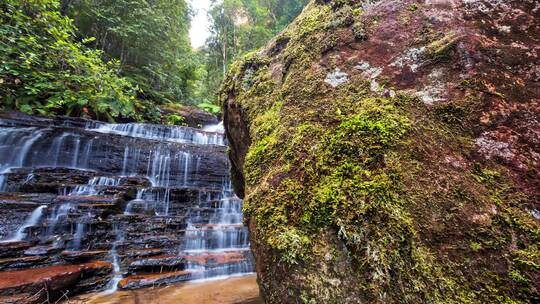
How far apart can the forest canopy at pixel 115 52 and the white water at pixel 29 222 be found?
3.49 metres

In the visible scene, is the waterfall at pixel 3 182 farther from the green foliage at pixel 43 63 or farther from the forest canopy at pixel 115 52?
the forest canopy at pixel 115 52

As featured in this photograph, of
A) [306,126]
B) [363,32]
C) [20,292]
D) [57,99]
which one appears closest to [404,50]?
[363,32]

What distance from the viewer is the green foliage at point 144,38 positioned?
11.6m

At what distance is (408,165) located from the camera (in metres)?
1.41

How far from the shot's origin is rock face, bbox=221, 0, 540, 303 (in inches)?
46.1

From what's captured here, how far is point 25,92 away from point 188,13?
12468mm

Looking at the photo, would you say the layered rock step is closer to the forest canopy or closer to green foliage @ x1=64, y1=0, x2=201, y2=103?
the forest canopy

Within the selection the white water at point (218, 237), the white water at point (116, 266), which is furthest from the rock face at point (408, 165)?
the white water at point (116, 266)

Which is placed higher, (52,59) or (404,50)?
(52,59)

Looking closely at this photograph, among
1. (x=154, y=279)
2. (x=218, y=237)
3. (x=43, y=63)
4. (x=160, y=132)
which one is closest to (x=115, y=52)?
(x=160, y=132)

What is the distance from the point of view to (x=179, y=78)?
15656mm

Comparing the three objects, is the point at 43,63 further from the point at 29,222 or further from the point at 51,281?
the point at 51,281

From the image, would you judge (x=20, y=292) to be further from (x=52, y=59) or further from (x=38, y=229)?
(x=52, y=59)

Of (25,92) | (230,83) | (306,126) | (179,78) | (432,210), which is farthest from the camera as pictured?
Result: (179,78)
